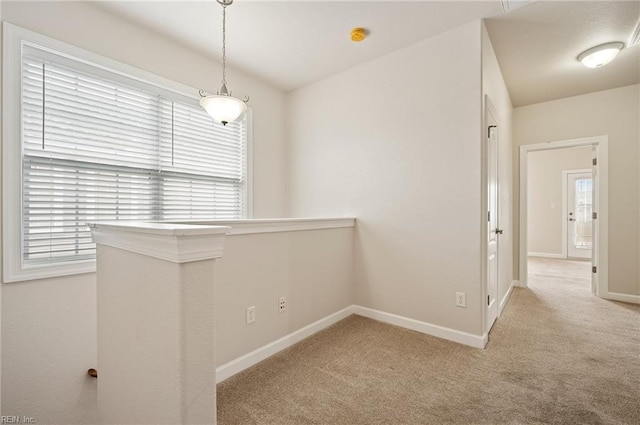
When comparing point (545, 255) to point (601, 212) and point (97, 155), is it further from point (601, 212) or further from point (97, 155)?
point (97, 155)

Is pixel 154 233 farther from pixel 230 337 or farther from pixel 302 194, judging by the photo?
pixel 302 194

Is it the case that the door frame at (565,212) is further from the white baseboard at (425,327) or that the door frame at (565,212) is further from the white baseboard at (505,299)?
the white baseboard at (425,327)

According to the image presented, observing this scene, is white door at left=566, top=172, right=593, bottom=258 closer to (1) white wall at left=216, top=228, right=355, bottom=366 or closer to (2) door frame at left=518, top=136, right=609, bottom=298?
(2) door frame at left=518, top=136, right=609, bottom=298

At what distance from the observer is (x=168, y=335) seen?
104 centimetres

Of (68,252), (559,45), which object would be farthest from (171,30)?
(559,45)

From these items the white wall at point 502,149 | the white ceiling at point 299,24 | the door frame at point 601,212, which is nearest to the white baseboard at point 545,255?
the door frame at point 601,212

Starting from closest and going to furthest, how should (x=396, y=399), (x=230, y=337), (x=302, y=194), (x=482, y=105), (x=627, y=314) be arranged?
1. (x=396, y=399)
2. (x=230, y=337)
3. (x=482, y=105)
4. (x=627, y=314)
5. (x=302, y=194)

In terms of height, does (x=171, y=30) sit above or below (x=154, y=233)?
above

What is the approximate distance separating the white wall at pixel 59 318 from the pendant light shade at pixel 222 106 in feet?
3.38

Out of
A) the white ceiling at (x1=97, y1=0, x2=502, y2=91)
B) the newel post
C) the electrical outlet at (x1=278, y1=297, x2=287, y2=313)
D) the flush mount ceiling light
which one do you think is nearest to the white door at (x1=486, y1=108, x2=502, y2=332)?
the white ceiling at (x1=97, y1=0, x2=502, y2=91)

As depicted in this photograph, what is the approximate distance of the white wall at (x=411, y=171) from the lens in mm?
2459

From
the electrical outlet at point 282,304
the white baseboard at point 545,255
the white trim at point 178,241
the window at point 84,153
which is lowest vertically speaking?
the white baseboard at point 545,255

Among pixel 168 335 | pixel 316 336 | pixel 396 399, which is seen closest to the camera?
pixel 168 335

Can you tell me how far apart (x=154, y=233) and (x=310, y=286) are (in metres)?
1.80
